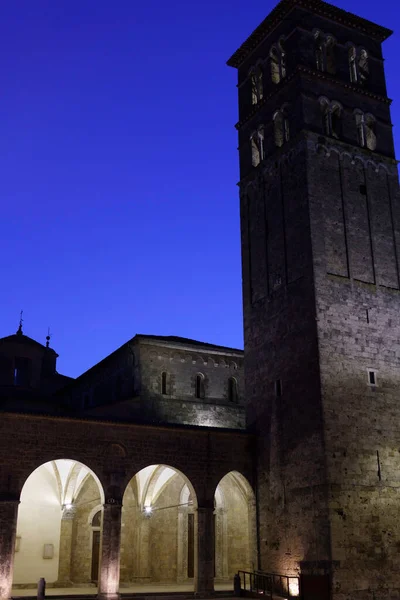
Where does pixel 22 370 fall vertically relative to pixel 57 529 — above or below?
above

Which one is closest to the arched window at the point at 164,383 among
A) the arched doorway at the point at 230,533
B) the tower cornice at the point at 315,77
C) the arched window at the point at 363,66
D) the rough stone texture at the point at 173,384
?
the rough stone texture at the point at 173,384

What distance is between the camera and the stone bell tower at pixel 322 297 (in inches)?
888

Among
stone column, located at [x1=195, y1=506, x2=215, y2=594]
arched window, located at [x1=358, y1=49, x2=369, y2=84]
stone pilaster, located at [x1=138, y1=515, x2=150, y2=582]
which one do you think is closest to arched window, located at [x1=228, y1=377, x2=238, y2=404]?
stone pilaster, located at [x1=138, y1=515, x2=150, y2=582]

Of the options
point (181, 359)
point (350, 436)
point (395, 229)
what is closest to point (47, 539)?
point (181, 359)

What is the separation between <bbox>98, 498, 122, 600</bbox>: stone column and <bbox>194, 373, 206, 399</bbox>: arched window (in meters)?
10.8

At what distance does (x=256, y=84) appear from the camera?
3191 centimetres

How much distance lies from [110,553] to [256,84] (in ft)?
72.1

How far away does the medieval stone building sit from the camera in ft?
73.8

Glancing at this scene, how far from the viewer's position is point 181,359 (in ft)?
109

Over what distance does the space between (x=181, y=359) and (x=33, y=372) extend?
45.5 feet

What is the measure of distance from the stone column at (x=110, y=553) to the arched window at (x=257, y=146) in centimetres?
1648

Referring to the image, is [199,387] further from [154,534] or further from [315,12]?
[315,12]

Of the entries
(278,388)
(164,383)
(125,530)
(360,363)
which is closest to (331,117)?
(360,363)

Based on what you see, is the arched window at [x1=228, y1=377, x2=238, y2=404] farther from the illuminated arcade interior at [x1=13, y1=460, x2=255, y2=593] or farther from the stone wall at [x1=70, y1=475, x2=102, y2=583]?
the stone wall at [x1=70, y1=475, x2=102, y2=583]
